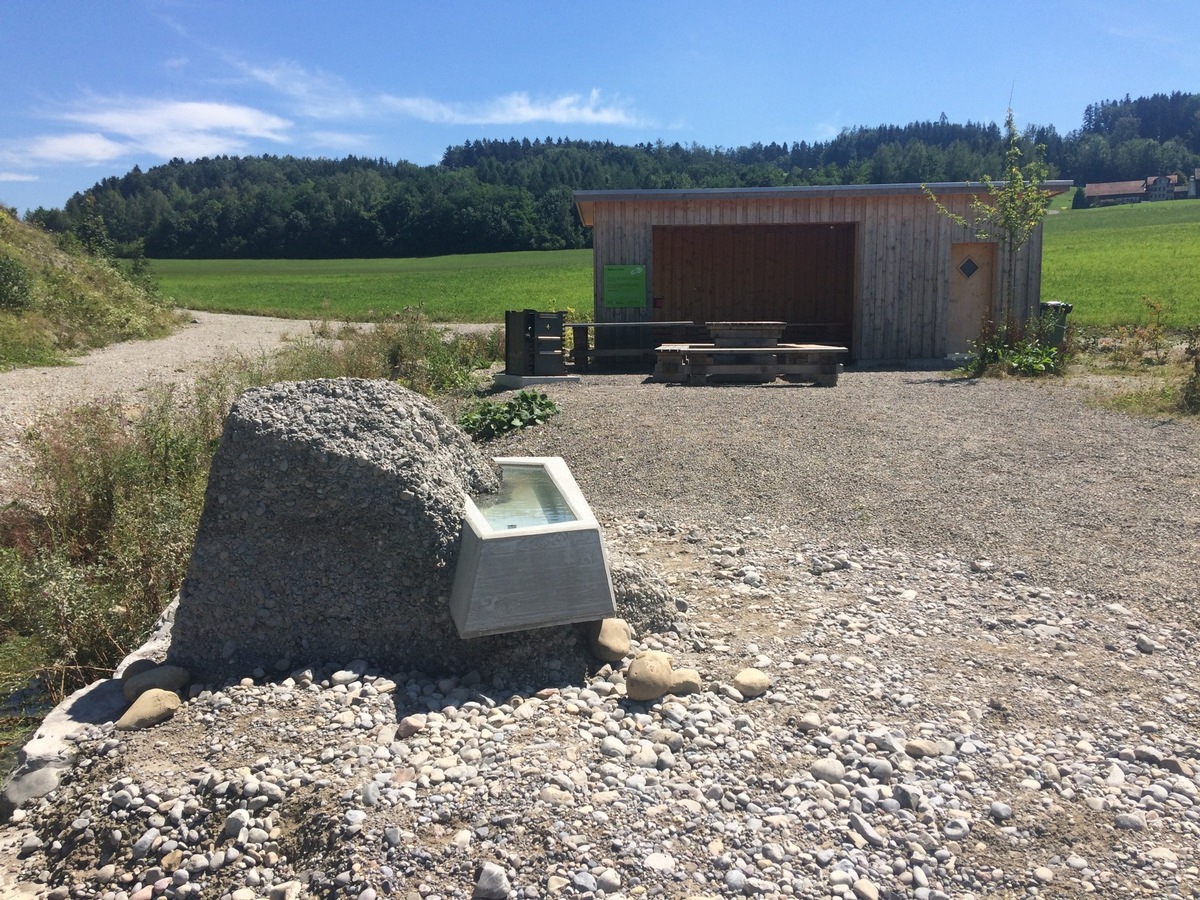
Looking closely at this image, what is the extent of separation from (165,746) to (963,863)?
126 inches

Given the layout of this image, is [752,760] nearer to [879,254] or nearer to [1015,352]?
[1015,352]

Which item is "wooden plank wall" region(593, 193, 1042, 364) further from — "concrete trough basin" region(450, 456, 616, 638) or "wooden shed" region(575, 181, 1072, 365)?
"concrete trough basin" region(450, 456, 616, 638)

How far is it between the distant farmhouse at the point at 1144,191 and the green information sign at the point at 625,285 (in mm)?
95090

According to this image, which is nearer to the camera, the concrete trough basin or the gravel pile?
the gravel pile

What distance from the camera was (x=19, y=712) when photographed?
209 inches

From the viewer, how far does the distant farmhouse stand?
98.2 m

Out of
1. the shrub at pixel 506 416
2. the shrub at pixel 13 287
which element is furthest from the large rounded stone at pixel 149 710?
the shrub at pixel 13 287

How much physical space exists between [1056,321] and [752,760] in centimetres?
1456

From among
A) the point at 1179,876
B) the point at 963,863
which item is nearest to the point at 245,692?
the point at 963,863

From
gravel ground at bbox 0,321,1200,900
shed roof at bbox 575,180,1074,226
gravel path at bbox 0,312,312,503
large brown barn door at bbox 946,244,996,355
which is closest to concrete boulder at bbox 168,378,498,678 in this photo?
gravel ground at bbox 0,321,1200,900

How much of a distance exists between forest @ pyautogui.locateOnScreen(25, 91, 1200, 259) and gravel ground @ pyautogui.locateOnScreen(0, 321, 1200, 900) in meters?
53.9

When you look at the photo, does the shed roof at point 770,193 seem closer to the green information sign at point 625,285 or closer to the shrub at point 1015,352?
the green information sign at point 625,285

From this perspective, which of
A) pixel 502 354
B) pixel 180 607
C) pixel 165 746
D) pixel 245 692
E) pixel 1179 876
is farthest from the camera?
pixel 502 354

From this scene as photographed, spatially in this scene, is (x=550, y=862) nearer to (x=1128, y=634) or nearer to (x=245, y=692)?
(x=245, y=692)
